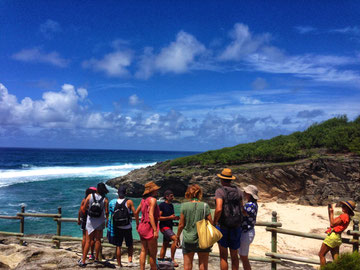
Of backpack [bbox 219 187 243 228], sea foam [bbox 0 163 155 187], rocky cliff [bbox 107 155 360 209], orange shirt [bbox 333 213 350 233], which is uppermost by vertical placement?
backpack [bbox 219 187 243 228]

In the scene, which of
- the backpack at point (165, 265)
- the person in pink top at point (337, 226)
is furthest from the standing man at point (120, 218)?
the person in pink top at point (337, 226)

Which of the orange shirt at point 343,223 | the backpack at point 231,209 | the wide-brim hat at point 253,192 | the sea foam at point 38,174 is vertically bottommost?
the sea foam at point 38,174

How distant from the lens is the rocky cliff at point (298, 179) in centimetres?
2216

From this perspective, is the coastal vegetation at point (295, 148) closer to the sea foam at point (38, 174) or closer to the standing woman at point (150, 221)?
the standing woman at point (150, 221)

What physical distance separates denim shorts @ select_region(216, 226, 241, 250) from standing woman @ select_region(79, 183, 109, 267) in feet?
9.77

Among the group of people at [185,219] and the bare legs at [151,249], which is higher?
the group of people at [185,219]

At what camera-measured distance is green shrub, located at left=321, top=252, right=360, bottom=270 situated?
499 cm

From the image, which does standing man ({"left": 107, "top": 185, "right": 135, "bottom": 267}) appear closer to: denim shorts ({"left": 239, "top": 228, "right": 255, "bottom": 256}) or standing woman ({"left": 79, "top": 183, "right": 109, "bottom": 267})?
standing woman ({"left": 79, "top": 183, "right": 109, "bottom": 267})

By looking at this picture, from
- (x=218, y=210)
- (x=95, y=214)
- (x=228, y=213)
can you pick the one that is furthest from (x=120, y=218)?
(x=228, y=213)

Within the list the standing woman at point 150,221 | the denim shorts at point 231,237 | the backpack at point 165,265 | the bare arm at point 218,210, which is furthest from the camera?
the backpack at point 165,265

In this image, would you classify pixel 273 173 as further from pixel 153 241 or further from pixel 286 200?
pixel 153 241

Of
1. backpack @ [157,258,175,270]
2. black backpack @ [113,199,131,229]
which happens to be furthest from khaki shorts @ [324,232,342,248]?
black backpack @ [113,199,131,229]

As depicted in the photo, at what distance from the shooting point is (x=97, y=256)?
7.11 metres

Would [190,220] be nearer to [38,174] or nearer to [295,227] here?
[295,227]
